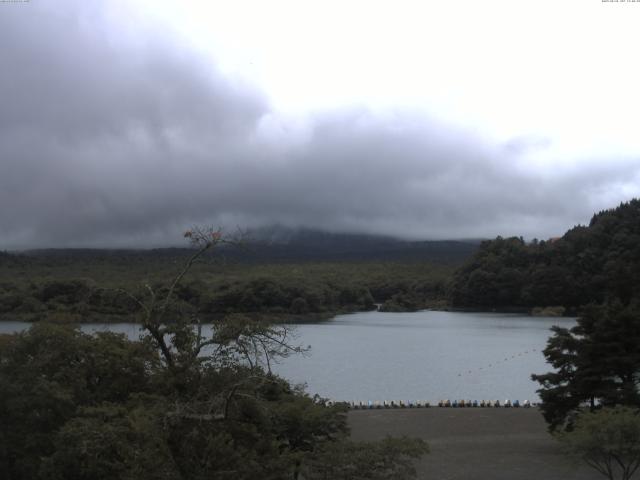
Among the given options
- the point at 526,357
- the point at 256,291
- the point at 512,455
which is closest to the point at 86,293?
the point at 512,455

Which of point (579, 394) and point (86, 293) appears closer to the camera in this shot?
point (86, 293)

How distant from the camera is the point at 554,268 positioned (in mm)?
105312

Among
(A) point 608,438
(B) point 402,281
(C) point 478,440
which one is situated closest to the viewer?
(A) point 608,438

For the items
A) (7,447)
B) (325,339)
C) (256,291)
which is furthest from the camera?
(256,291)

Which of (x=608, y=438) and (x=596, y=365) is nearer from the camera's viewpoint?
(x=608, y=438)

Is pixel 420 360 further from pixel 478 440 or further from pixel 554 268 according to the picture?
pixel 554 268

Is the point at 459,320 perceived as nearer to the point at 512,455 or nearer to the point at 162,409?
the point at 512,455

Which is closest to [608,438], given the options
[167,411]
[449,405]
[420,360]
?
[167,411]

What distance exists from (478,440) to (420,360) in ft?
98.6

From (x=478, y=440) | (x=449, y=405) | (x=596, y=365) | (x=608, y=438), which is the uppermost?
(x=596, y=365)

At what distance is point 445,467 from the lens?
20453 millimetres

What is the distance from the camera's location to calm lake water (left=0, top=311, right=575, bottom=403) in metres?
40.8

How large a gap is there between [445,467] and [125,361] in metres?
11.0

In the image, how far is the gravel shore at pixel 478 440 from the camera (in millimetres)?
19688
